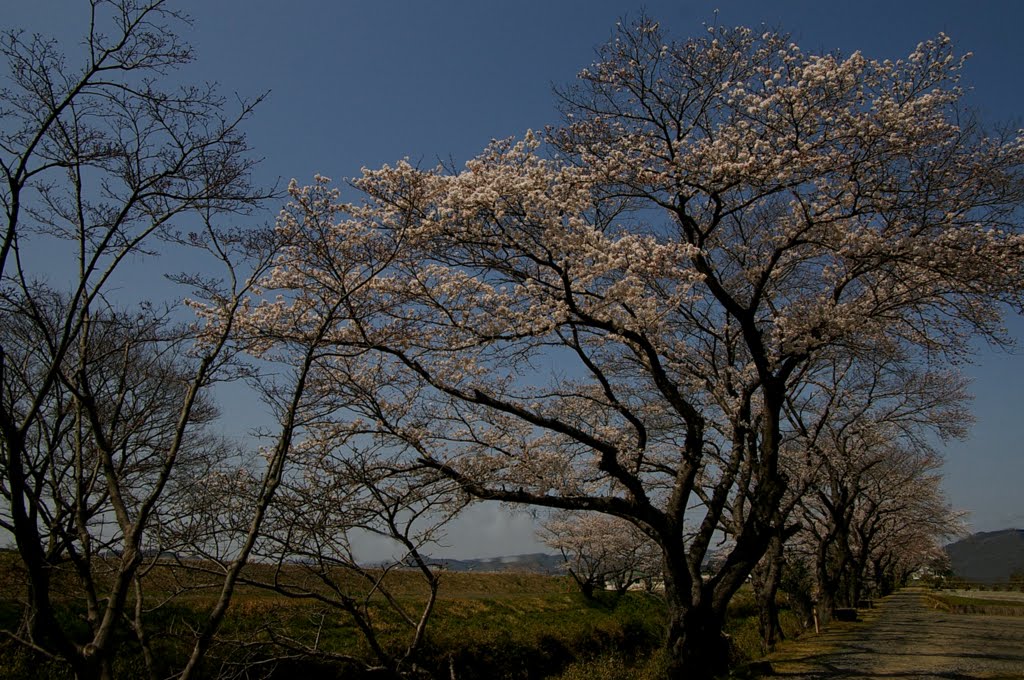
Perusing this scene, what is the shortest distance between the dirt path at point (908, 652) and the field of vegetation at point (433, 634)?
174cm

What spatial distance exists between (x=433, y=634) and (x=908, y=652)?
1297 cm

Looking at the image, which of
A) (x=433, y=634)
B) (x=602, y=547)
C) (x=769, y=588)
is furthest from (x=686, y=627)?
(x=602, y=547)

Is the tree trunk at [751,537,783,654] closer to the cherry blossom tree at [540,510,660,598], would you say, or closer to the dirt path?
the dirt path

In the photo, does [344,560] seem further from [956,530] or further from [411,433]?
[956,530]

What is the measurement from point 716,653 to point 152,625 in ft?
37.0

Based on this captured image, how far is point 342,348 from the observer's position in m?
9.26

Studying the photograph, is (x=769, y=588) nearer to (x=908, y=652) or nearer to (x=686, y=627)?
(x=908, y=652)

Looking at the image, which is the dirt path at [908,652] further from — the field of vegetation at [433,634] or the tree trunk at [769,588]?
the field of vegetation at [433,634]

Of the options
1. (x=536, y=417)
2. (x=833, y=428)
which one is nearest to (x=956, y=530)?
(x=833, y=428)

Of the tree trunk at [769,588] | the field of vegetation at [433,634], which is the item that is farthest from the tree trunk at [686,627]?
the tree trunk at [769,588]

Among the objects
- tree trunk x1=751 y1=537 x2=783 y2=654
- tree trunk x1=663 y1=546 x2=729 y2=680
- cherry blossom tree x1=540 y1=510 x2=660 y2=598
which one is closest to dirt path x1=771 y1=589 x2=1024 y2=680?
tree trunk x1=751 y1=537 x2=783 y2=654

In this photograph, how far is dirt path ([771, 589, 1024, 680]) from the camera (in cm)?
1356

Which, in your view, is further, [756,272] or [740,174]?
[756,272]

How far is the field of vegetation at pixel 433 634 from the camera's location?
9953 millimetres
